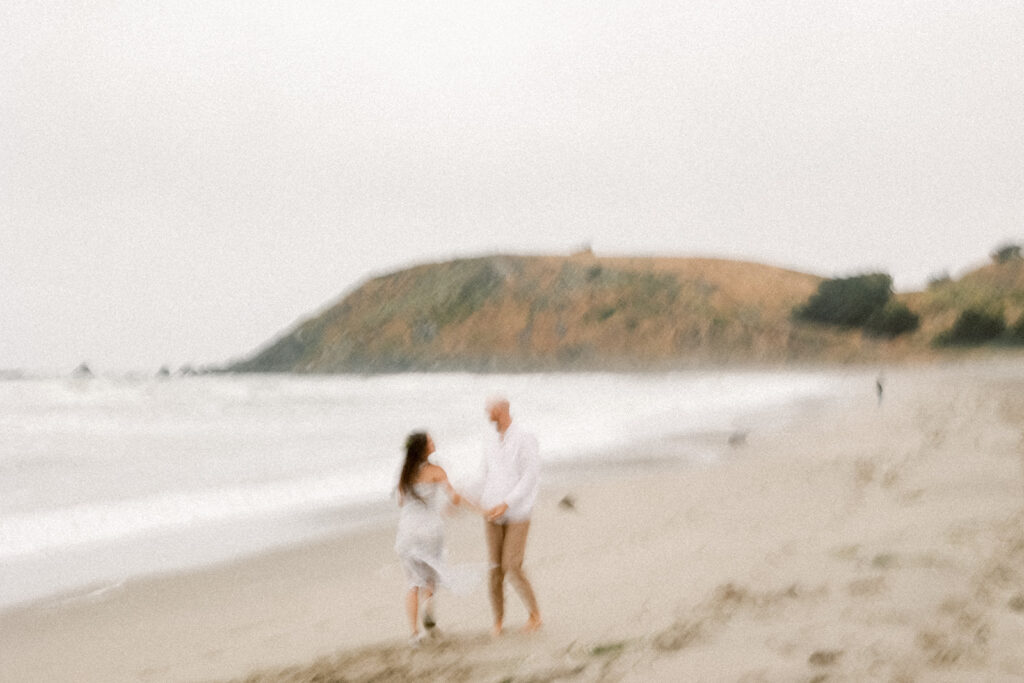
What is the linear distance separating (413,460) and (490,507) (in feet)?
1.76

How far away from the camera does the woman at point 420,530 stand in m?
5.42

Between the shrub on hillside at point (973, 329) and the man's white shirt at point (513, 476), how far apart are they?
224 feet

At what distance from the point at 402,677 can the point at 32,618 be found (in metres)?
3.68

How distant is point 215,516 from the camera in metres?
11.7

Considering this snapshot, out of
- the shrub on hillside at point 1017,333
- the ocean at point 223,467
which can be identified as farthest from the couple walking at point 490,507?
the shrub on hillside at point 1017,333

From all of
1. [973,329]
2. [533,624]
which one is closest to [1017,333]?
[973,329]

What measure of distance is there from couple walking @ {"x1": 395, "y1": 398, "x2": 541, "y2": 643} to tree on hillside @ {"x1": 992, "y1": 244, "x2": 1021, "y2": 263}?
95387mm

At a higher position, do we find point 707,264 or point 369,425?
point 707,264

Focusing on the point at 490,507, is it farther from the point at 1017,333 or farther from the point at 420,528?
the point at 1017,333

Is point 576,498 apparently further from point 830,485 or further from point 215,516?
point 215,516

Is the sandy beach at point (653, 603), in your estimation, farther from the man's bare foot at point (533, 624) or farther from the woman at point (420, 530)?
the woman at point (420, 530)

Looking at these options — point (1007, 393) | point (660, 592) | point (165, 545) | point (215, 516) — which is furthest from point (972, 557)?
point (1007, 393)

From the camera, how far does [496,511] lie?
5.35 metres

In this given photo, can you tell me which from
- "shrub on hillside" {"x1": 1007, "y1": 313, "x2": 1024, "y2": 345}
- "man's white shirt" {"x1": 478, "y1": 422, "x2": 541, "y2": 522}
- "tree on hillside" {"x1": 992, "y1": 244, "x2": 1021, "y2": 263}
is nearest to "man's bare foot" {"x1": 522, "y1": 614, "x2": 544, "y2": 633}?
"man's white shirt" {"x1": 478, "y1": 422, "x2": 541, "y2": 522}
